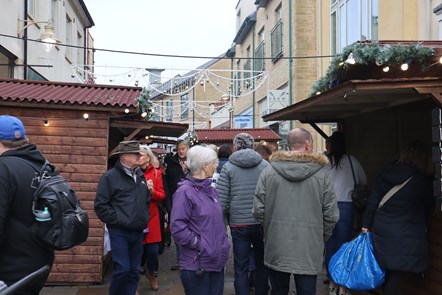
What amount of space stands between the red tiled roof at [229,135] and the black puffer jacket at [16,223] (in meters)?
12.7

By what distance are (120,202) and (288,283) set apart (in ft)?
6.00

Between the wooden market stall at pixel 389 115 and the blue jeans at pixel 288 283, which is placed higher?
the wooden market stall at pixel 389 115

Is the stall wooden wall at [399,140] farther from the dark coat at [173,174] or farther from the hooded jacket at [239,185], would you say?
the dark coat at [173,174]

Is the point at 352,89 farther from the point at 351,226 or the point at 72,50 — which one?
the point at 72,50

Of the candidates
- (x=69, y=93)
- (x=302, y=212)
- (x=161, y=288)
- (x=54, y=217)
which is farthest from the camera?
(x=69, y=93)

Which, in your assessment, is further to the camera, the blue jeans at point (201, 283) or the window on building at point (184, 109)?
the window on building at point (184, 109)

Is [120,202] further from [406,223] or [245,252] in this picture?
[406,223]

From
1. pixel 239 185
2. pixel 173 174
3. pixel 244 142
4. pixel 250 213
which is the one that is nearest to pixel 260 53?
pixel 173 174

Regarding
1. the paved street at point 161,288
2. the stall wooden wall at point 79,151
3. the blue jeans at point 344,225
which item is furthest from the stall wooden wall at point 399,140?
the stall wooden wall at point 79,151

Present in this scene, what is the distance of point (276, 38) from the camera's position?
59.8 ft

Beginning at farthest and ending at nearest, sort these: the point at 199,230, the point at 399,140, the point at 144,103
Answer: the point at 144,103
the point at 399,140
the point at 199,230

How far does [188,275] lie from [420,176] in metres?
2.40

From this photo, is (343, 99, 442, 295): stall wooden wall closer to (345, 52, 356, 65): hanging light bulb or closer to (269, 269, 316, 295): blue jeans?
(345, 52, 356, 65): hanging light bulb

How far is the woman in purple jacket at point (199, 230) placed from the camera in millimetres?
3906
